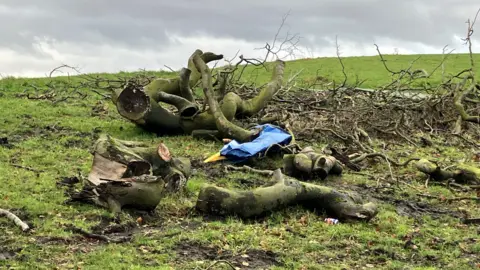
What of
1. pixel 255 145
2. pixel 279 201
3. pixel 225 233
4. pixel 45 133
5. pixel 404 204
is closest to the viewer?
pixel 225 233

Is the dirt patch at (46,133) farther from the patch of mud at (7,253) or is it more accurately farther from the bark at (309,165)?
the patch of mud at (7,253)

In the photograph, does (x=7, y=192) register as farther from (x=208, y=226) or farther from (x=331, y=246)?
(x=331, y=246)

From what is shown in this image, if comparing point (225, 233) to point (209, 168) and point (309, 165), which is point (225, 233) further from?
point (209, 168)

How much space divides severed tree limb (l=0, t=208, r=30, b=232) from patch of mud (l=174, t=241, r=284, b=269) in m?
1.22

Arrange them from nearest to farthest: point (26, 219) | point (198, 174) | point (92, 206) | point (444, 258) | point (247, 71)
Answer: point (444, 258), point (26, 219), point (92, 206), point (198, 174), point (247, 71)

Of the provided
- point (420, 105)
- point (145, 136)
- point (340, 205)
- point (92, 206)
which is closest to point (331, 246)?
point (340, 205)

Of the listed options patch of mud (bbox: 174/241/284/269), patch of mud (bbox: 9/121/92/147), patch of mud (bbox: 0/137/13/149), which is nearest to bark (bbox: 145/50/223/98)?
patch of mud (bbox: 9/121/92/147)

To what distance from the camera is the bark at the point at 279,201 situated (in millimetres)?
5309

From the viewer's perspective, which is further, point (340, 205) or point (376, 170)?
point (376, 170)

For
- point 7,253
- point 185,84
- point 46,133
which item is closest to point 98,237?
point 7,253

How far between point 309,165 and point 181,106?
3.19 metres

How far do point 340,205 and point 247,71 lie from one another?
800 inches

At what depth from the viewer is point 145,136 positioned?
31.6 ft

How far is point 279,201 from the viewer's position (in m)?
5.49
